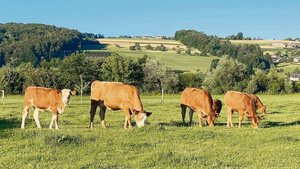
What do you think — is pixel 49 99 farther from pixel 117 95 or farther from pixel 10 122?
pixel 10 122

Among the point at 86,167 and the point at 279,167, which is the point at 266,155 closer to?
the point at 279,167

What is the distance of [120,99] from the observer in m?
18.8

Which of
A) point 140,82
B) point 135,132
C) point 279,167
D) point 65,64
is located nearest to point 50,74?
point 65,64

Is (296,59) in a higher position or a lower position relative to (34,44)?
lower

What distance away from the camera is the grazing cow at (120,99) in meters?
18.3

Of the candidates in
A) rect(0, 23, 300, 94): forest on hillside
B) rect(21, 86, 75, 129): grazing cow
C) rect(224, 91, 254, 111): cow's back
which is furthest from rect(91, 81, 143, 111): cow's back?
rect(0, 23, 300, 94): forest on hillside

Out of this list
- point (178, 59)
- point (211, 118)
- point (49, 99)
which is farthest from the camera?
point (178, 59)

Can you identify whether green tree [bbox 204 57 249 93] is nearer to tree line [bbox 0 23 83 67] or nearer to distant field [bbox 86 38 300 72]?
distant field [bbox 86 38 300 72]

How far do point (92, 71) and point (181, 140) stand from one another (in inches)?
3087

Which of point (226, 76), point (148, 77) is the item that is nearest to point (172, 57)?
point (226, 76)

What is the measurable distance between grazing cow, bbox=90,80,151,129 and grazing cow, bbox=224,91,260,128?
5205 mm

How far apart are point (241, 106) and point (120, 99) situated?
6.33 m

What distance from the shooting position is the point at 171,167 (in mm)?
10289

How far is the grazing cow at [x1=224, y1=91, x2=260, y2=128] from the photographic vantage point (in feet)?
66.4
